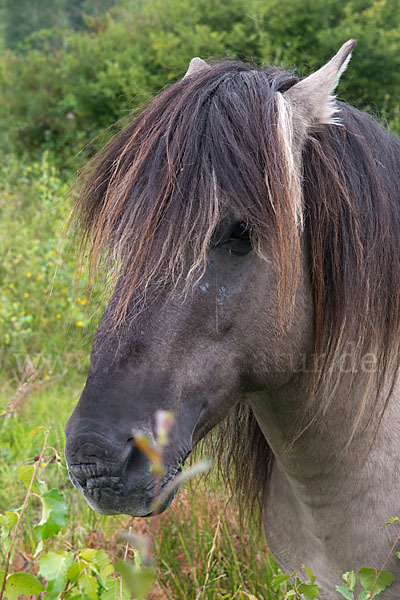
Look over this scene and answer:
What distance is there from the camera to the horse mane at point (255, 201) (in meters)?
1.54

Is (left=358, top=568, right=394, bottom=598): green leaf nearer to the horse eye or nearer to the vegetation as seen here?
the vegetation

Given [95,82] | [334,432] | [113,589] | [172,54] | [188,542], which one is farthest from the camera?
[95,82]

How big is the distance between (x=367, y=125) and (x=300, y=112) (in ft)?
0.86

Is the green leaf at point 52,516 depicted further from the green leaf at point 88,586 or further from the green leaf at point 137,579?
the green leaf at point 137,579

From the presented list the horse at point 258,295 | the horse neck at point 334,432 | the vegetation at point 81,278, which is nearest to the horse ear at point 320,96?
the horse at point 258,295

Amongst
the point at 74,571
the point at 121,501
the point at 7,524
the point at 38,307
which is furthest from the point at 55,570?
the point at 38,307

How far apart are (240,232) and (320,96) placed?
460 millimetres

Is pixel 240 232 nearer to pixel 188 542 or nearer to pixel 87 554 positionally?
pixel 87 554

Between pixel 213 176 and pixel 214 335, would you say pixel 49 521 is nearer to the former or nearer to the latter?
pixel 214 335

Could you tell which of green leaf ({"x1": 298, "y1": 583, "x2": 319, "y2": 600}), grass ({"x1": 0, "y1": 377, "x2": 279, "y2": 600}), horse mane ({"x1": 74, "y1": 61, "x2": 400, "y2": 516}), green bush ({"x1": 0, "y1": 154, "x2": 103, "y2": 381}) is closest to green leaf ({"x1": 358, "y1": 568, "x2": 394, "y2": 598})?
green leaf ({"x1": 298, "y1": 583, "x2": 319, "y2": 600})

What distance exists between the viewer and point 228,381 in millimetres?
1625

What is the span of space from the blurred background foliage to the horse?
3.44 metres

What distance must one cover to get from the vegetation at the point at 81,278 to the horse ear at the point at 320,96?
17.9 inches

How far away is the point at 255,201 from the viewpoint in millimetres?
1574
